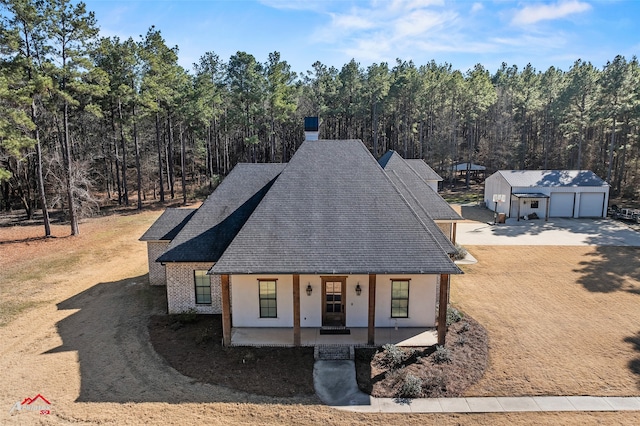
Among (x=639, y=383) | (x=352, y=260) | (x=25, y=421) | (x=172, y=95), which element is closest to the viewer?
(x=25, y=421)

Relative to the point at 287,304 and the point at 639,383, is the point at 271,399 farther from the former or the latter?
the point at 639,383

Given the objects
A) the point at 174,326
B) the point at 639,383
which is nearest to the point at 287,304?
the point at 174,326

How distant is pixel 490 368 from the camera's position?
40.6 ft

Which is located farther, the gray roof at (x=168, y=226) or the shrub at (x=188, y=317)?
the gray roof at (x=168, y=226)

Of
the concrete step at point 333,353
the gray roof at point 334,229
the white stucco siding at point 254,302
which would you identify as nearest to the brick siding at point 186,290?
the white stucco siding at point 254,302

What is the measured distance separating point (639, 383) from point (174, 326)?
1516 cm

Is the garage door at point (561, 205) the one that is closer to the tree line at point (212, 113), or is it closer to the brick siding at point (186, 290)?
the tree line at point (212, 113)

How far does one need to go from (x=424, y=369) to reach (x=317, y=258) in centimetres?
465

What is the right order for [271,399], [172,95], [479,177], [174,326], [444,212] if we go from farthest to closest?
[479,177], [172,95], [444,212], [174,326], [271,399]

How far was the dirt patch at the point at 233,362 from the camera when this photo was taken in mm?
11484

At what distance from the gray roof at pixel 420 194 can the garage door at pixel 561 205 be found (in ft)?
56.2

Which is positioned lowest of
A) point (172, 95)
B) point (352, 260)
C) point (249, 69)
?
point (352, 260)

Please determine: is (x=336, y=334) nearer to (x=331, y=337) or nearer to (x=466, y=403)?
(x=331, y=337)

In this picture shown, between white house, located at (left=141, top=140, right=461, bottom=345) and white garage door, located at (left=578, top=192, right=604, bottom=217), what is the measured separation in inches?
1098
